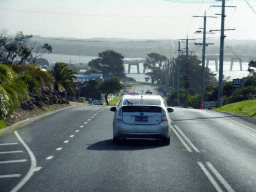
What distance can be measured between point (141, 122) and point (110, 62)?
144087mm

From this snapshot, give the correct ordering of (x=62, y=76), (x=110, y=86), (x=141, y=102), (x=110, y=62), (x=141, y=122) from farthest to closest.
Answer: (x=110, y=62), (x=110, y=86), (x=62, y=76), (x=141, y=102), (x=141, y=122)

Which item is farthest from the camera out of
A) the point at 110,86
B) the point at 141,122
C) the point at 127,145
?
the point at 110,86

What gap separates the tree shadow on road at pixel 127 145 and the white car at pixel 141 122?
0.30 metres

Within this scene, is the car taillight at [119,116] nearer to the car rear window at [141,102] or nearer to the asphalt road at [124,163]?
the car rear window at [141,102]

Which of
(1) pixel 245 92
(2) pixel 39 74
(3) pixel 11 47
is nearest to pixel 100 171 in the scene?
(2) pixel 39 74

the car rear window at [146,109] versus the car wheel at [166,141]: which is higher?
the car rear window at [146,109]

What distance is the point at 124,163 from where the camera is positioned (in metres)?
10.1

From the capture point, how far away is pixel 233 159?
10875 millimetres

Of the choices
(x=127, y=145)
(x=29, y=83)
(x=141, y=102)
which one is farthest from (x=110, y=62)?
(x=127, y=145)

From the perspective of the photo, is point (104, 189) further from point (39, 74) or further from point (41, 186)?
point (39, 74)

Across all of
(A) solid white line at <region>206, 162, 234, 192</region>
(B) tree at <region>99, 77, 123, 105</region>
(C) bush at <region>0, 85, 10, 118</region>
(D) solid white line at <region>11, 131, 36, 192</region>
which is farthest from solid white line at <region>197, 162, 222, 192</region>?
(B) tree at <region>99, 77, 123, 105</region>

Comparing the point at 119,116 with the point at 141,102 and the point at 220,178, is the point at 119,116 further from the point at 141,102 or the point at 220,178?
the point at 220,178

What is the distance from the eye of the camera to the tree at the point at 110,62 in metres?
155

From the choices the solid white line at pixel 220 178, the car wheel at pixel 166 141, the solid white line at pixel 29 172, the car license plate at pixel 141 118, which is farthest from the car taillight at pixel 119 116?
the solid white line at pixel 220 178
